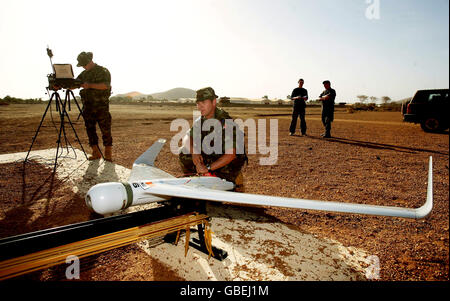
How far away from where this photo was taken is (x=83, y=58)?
620 cm

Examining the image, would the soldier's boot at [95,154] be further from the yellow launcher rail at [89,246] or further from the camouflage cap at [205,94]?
the yellow launcher rail at [89,246]

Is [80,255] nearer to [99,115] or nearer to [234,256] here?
[234,256]

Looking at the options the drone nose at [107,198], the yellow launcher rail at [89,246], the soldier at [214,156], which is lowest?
A: the yellow launcher rail at [89,246]

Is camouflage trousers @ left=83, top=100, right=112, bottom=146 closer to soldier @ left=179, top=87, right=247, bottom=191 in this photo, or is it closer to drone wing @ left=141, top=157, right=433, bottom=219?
soldier @ left=179, top=87, right=247, bottom=191

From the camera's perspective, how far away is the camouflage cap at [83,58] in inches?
243

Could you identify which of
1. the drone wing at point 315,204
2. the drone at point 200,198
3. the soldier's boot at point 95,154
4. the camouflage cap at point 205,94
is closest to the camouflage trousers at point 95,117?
the soldier's boot at point 95,154

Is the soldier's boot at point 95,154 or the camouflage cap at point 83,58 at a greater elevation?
the camouflage cap at point 83,58

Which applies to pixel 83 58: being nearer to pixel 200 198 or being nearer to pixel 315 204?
pixel 200 198

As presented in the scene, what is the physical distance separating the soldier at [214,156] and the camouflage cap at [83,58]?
4.55 meters

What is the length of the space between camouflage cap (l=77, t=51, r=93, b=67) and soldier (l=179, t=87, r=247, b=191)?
4.55 metres
